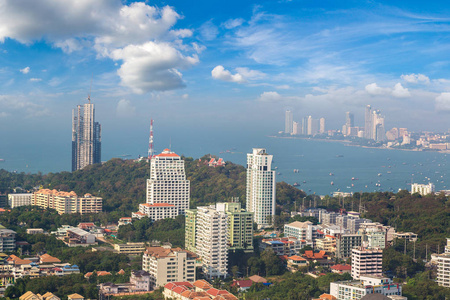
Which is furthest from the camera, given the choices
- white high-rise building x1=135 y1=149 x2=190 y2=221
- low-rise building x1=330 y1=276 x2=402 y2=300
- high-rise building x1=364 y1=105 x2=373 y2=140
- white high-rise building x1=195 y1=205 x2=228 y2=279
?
high-rise building x1=364 y1=105 x2=373 y2=140

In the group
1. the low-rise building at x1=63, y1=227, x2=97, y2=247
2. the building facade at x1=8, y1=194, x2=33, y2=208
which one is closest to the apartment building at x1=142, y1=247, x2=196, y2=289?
the low-rise building at x1=63, y1=227, x2=97, y2=247

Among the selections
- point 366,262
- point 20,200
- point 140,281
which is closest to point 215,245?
point 140,281

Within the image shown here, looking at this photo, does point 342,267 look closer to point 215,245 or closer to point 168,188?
point 215,245

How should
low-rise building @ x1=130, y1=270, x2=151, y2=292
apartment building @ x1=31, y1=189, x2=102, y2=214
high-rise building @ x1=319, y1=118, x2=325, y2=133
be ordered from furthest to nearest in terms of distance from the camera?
1. high-rise building @ x1=319, y1=118, x2=325, y2=133
2. apartment building @ x1=31, y1=189, x2=102, y2=214
3. low-rise building @ x1=130, y1=270, x2=151, y2=292

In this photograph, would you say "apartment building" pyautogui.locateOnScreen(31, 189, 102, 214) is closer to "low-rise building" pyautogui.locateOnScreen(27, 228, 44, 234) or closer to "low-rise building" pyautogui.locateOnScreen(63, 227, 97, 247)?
"low-rise building" pyautogui.locateOnScreen(27, 228, 44, 234)

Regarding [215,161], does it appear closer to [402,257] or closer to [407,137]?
[402,257]

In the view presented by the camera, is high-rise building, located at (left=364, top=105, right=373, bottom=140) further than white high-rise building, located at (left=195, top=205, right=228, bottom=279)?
Yes

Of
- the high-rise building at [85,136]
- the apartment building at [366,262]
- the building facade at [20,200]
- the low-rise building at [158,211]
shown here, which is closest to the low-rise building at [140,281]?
the apartment building at [366,262]
